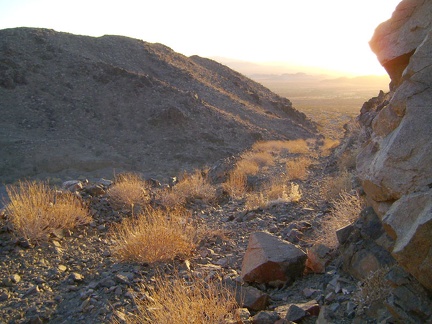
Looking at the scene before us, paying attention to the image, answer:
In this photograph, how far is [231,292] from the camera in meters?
4.40

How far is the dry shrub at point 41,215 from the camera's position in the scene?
625 centimetres

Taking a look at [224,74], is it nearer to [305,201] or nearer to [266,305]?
[305,201]

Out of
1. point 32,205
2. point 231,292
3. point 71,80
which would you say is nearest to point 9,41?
point 71,80

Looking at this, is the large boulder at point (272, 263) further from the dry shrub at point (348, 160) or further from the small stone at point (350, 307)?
the dry shrub at point (348, 160)

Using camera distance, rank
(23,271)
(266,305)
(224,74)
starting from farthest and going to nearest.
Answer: (224,74) < (23,271) < (266,305)

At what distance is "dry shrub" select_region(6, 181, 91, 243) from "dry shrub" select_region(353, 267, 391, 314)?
4.72m

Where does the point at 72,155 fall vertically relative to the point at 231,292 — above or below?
below

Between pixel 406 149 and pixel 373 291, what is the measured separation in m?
1.22

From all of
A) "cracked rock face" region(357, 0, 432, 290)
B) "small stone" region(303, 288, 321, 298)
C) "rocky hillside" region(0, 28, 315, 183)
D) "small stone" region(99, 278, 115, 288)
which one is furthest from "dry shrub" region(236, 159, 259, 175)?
"small stone" region(303, 288, 321, 298)

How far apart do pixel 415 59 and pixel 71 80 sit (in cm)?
2365

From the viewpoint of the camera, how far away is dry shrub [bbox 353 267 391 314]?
3.38 meters

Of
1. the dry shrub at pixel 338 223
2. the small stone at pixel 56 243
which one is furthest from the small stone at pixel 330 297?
the small stone at pixel 56 243

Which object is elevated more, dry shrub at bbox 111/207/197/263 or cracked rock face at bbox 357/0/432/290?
cracked rock face at bbox 357/0/432/290

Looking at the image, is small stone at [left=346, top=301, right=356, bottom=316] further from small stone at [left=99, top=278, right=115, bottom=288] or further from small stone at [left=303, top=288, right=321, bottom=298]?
small stone at [left=99, top=278, right=115, bottom=288]
